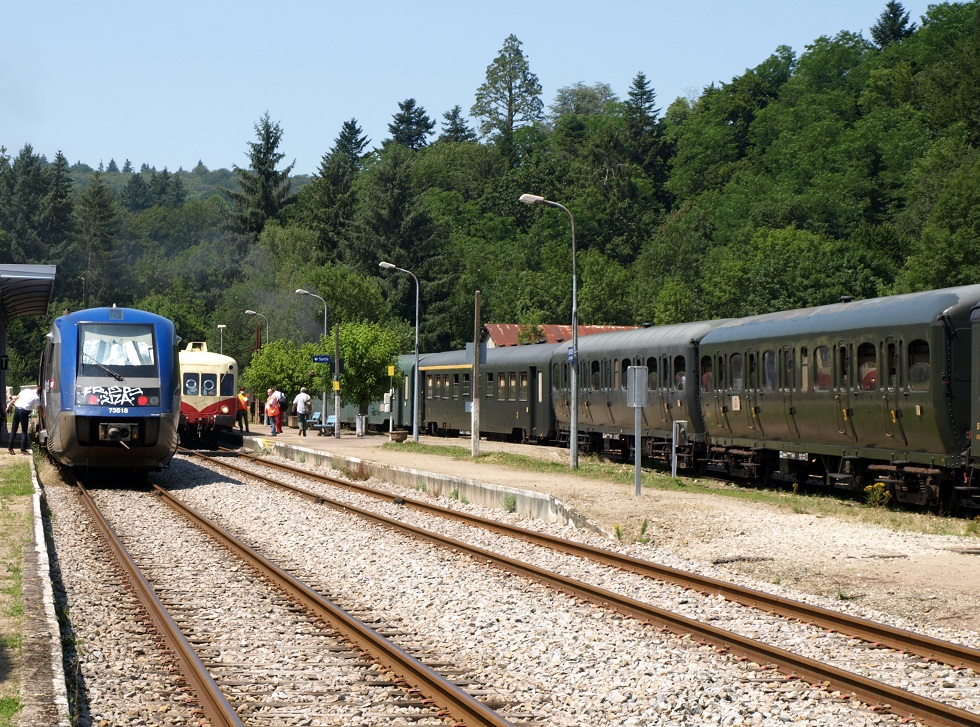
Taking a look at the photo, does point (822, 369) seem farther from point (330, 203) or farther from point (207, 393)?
point (330, 203)

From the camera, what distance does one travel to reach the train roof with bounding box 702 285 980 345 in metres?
19.2

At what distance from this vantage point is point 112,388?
23.7 metres

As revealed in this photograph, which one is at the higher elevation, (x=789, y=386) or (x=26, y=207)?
(x=26, y=207)

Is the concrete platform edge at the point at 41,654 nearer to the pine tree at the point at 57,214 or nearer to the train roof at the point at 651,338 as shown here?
the train roof at the point at 651,338

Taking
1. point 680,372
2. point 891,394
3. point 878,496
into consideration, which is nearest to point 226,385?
point 680,372

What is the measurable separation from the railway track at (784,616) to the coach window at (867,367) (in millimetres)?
6752

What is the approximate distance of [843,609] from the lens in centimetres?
1203

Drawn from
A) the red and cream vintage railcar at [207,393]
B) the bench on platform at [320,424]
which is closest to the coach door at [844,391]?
the red and cream vintage railcar at [207,393]

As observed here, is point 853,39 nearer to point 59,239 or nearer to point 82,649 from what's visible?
point 59,239

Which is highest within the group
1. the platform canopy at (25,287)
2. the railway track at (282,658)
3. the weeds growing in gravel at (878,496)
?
the platform canopy at (25,287)

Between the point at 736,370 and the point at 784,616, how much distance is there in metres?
15.4

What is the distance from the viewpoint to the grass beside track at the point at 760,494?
1845 centimetres

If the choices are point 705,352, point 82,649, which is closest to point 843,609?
point 82,649

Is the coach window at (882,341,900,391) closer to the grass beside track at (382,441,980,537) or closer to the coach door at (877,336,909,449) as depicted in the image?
the coach door at (877,336,909,449)
